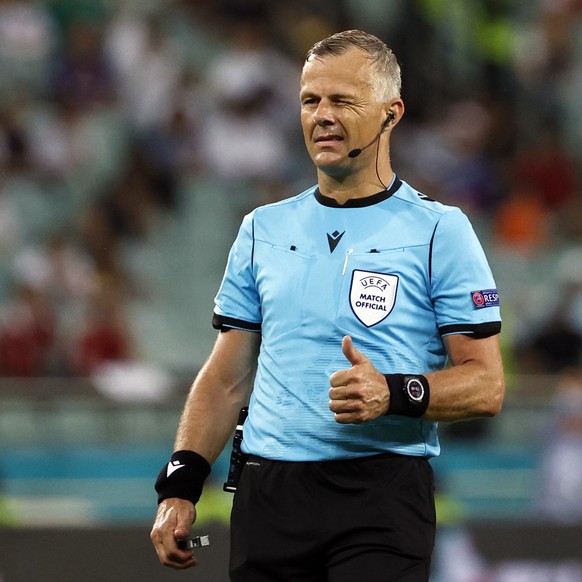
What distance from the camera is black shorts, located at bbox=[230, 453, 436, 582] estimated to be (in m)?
3.65

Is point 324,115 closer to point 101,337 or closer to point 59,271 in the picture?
point 101,337

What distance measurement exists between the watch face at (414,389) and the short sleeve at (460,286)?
0.24 meters

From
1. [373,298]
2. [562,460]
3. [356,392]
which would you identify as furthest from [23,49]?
[356,392]

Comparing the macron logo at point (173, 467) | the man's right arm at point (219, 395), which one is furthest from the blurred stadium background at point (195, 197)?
the macron logo at point (173, 467)

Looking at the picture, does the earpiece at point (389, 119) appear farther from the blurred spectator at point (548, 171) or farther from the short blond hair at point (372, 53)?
the blurred spectator at point (548, 171)

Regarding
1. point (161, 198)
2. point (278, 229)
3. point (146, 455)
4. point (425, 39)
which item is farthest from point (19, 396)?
point (425, 39)

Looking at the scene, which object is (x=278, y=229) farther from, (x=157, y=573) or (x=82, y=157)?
(x=82, y=157)

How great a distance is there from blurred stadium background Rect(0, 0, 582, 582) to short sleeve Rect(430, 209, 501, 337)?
4.93 m

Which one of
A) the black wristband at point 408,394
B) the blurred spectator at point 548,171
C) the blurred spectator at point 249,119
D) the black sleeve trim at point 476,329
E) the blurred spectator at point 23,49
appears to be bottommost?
the black wristband at point 408,394

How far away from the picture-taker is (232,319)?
4059 millimetres

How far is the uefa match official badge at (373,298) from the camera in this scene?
3.74 meters

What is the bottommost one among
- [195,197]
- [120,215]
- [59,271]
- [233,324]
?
[233,324]

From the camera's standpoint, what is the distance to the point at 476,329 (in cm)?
373

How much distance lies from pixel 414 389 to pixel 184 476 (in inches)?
30.4
